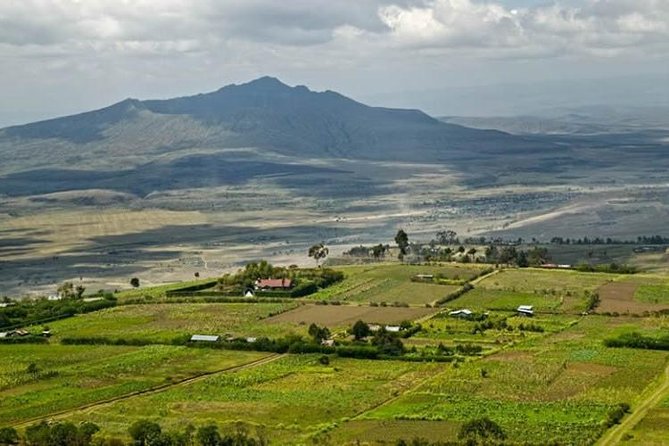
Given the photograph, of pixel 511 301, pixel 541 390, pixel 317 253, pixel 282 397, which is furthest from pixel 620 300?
pixel 317 253

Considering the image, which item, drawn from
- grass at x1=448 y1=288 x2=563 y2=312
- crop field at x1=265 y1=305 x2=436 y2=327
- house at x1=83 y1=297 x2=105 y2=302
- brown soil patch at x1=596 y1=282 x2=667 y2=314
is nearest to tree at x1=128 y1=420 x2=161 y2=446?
crop field at x1=265 y1=305 x2=436 y2=327

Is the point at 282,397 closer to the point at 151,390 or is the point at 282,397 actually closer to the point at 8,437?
the point at 151,390

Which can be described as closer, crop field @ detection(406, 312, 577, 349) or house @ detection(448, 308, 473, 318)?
crop field @ detection(406, 312, 577, 349)

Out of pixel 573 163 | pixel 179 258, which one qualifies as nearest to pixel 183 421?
pixel 179 258

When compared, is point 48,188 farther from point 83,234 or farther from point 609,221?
point 609,221

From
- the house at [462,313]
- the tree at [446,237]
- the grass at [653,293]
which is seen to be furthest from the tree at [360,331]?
the tree at [446,237]

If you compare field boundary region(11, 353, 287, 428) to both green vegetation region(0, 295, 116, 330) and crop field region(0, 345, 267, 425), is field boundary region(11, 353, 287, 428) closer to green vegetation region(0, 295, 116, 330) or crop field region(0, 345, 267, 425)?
crop field region(0, 345, 267, 425)

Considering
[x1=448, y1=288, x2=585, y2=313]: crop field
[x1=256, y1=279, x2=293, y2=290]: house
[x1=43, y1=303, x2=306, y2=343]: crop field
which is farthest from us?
[x1=256, y1=279, x2=293, y2=290]: house
